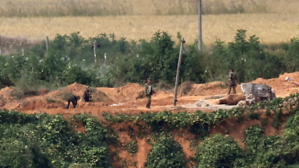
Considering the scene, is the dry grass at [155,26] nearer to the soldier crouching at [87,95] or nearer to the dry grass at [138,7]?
the dry grass at [138,7]

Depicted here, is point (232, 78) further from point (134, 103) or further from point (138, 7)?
point (138, 7)

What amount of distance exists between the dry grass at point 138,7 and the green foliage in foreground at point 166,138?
2140 centimetres

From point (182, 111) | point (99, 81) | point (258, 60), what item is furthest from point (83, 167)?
point (258, 60)

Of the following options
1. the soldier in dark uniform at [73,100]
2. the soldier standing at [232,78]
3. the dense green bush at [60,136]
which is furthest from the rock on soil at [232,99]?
the soldier in dark uniform at [73,100]

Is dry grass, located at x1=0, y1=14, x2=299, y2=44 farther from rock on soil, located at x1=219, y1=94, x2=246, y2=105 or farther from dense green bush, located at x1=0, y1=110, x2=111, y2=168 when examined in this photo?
dense green bush, located at x1=0, y1=110, x2=111, y2=168

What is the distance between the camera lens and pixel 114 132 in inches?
643

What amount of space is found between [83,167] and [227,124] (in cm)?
497

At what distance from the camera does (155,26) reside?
34.3 meters

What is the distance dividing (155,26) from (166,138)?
19.0 meters

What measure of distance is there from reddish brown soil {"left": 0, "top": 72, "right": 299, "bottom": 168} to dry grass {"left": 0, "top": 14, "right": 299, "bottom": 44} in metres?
9.90

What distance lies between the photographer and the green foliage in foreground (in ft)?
49.3

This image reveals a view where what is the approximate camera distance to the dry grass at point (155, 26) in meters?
31.8

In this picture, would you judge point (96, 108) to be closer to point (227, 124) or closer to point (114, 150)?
point (114, 150)

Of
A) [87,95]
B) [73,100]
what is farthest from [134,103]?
[73,100]
